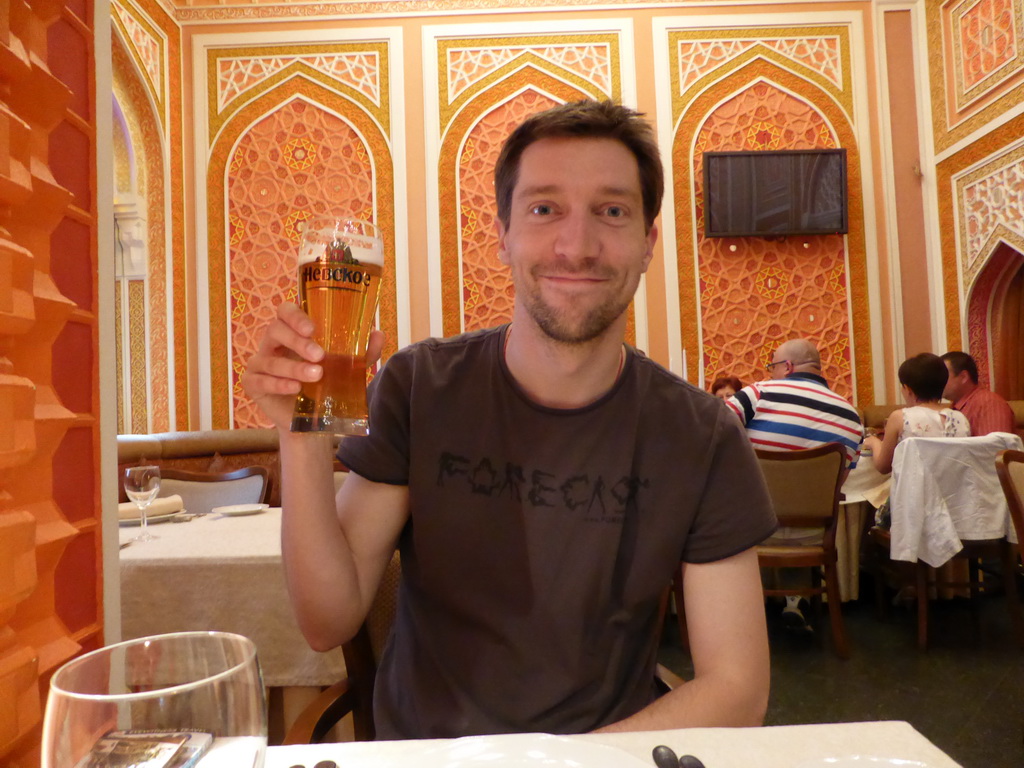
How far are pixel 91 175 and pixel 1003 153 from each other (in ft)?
19.5

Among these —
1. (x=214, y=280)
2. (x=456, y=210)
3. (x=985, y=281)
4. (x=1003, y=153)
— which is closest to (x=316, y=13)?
(x=456, y=210)

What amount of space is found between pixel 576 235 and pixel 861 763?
0.88 meters

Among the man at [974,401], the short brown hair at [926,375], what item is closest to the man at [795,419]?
the short brown hair at [926,375]

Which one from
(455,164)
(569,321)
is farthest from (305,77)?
(569,321)

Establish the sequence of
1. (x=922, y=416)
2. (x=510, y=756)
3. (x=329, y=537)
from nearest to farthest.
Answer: (x=510, y=756) → (x=329, y=537) → (x=922, y=416)

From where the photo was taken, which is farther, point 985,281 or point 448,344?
point 985,281

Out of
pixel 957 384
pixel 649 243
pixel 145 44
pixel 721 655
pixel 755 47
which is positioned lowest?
pixel 721 655

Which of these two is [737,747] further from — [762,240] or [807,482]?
[762,240]

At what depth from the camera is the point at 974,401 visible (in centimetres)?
423

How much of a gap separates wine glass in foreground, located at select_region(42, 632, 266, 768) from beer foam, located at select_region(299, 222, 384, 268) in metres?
0.63

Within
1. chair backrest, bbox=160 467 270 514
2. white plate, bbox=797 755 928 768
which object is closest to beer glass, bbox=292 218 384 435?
white plate, bbox=797 755 928 768

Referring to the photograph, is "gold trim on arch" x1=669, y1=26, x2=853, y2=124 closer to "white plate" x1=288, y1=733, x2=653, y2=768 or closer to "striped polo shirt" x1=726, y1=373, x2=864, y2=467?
"striped polo shirt" x1=726, y1=373, x2=864, y2=467

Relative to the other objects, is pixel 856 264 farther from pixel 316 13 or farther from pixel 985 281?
pixel 316 13

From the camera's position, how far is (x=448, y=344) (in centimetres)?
134
